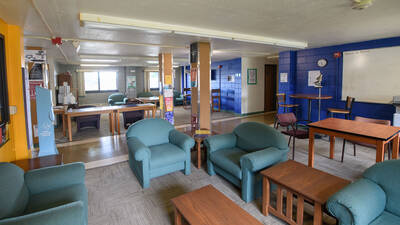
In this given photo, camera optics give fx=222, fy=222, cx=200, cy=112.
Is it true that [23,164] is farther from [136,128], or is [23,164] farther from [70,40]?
[70,40]

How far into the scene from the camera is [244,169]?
8.74 ft

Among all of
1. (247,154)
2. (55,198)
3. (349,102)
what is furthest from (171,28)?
(349,102)

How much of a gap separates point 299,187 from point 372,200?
1.80ft

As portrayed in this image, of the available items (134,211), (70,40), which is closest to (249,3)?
(134,211)

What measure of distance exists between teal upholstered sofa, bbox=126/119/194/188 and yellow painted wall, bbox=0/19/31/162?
1.62 meters

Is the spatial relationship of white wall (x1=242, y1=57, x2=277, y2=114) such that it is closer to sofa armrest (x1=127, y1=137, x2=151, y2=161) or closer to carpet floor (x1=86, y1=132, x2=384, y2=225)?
carpet floor (x1=86, y1=132, x2=384, y2=225)

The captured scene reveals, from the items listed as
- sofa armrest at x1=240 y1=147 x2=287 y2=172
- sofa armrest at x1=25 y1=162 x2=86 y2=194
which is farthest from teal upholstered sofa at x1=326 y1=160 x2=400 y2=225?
sofa armrest at x1=25 y1=162 x2=86 y2=194

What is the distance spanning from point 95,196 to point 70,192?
899 millimetres

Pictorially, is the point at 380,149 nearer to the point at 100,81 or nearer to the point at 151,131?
the point at 151,131

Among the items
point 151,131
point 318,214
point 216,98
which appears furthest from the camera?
point 216,98

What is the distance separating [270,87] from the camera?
9.90m

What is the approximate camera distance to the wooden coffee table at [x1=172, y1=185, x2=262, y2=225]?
1.81 meters

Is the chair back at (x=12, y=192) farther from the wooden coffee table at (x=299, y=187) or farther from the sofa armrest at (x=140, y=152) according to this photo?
the wooden coffee table at (x=299, y=187)

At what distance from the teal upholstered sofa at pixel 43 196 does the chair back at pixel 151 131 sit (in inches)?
46.9
